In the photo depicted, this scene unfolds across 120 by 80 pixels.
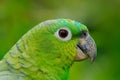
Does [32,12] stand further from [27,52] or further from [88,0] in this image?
[27,52]

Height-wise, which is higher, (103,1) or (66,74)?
(103,1)

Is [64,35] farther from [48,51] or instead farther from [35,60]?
[35,60]

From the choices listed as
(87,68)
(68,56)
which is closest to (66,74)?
(68,56)

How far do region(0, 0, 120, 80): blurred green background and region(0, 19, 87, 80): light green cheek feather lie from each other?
1.19 meters

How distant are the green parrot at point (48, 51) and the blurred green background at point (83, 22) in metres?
1.16

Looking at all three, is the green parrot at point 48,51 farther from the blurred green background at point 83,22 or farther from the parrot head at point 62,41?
the blurred green background at point 83,22

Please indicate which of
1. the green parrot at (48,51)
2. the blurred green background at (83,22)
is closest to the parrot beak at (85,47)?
the green parrot at (48,51)

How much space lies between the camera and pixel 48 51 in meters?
4.51

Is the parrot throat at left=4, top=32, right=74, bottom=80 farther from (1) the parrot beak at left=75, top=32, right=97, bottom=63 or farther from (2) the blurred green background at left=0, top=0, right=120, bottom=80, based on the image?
(2) the blurred green background at left=0, top=0, right=120, bottom=80

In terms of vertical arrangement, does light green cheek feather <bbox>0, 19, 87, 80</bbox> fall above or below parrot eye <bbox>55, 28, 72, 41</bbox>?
below

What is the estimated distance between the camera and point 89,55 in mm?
4570

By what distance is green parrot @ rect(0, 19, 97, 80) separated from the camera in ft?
14.5

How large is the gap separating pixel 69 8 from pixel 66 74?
1.90 m

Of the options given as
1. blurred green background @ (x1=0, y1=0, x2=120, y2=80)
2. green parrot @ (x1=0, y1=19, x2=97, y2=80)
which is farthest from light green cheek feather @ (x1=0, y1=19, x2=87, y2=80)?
blurred green background @ (x1=0, y1=0, x2=120, y2=80)
